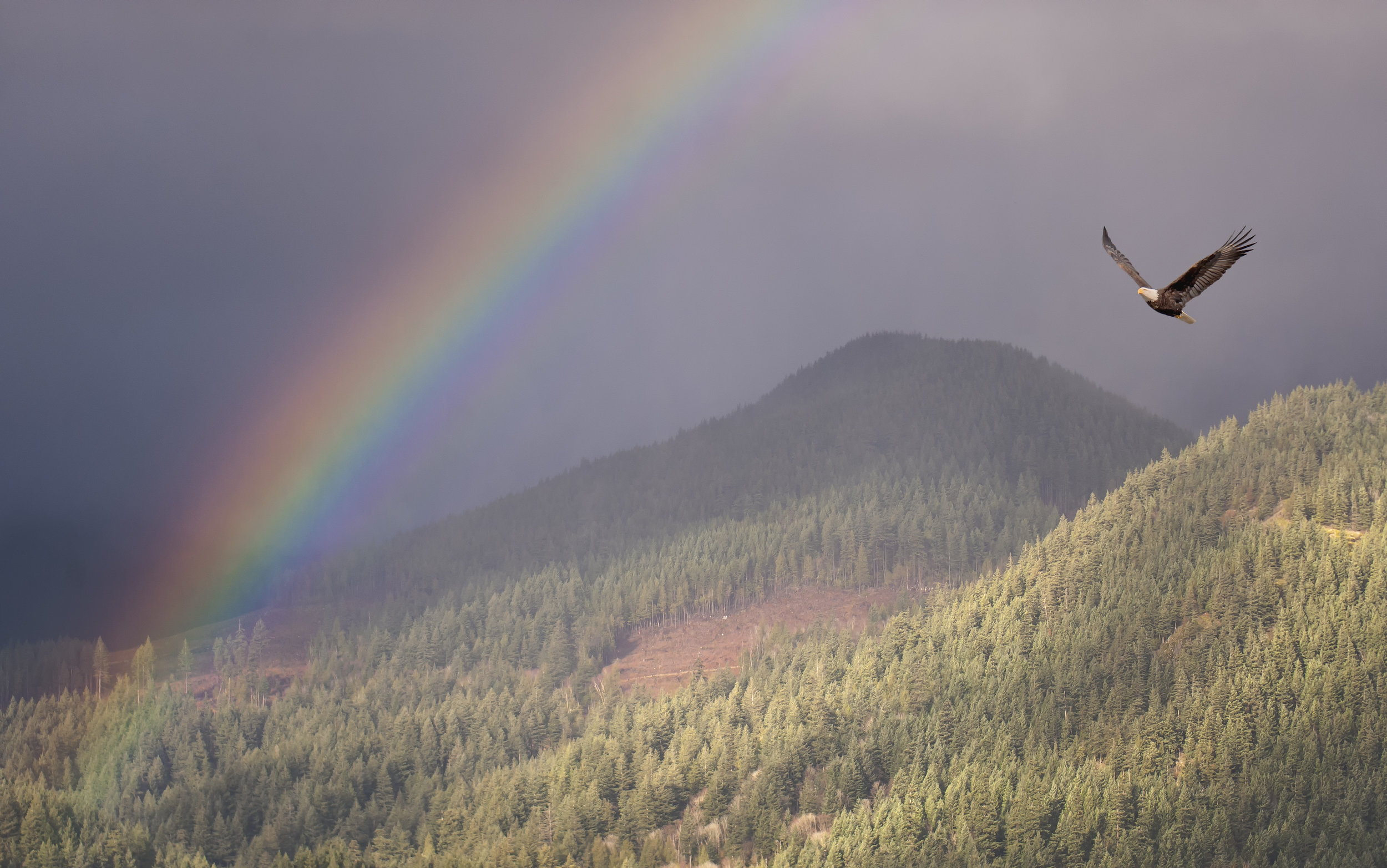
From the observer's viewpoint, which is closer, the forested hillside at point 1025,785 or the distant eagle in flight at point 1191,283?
the distant eagle in flight at point 1191,283

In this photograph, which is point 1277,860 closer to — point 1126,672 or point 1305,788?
point 1305,788

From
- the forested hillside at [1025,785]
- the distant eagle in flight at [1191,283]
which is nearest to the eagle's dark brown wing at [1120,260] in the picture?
the distant eagle in flight at [1191,283]

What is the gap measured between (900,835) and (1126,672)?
5342 cm

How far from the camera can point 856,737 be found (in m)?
194

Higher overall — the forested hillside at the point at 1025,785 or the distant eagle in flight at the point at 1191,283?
the distant eagle in flight at the point at 1191,283

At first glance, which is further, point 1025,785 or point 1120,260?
point 1025,785

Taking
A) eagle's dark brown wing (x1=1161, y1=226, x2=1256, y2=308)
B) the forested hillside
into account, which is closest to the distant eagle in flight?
eagle's dark brown wing (x1=1161, y1=226, x2=1256, y2=308)

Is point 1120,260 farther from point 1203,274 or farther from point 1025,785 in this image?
point 1025,785

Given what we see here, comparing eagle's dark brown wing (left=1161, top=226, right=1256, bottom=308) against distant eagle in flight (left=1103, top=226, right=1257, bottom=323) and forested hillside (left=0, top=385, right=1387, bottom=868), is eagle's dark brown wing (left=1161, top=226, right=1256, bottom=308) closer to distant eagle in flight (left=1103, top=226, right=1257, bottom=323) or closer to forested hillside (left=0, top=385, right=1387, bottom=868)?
distant eagle in flight (left=1103, top=226, right=1257, bottom=323)

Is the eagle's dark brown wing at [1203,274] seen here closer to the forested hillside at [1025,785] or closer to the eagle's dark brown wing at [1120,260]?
the eagle's dark brown wing at [1120,260]

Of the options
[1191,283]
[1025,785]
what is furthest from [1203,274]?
[1025,785]

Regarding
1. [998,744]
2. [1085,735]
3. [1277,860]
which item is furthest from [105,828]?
[1277,860]

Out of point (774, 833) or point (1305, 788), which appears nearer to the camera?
point (1305, 788)

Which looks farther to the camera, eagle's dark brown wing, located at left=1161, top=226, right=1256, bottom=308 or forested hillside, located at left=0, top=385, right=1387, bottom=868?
forested hillside, located at left=0, top=385, right=1387, bottom=868
